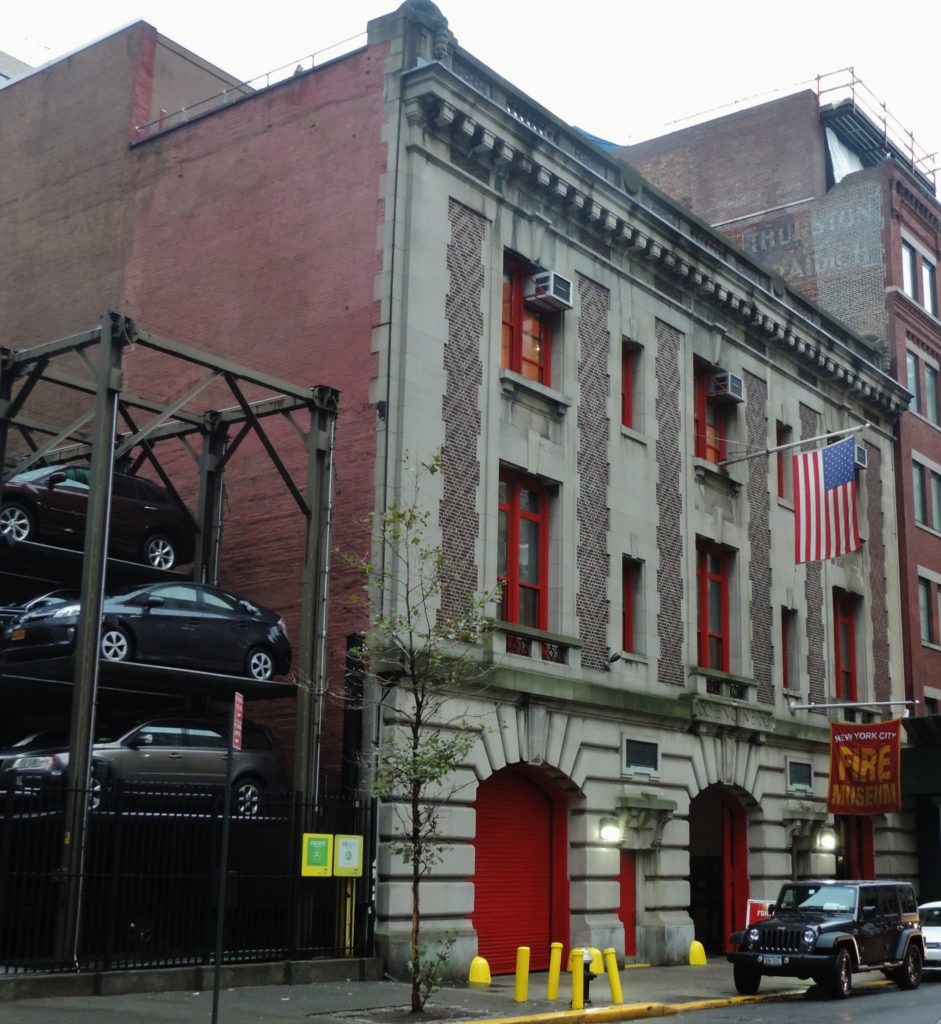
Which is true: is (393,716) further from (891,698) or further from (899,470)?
(899,470)

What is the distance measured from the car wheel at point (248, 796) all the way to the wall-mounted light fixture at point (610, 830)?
7.25 metres

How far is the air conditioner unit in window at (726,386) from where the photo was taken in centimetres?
3167

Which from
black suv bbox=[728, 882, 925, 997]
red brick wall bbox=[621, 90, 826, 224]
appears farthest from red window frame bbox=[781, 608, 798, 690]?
red brick wall bbox=[621, 90, 826, 224]

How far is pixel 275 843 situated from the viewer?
65.9ft

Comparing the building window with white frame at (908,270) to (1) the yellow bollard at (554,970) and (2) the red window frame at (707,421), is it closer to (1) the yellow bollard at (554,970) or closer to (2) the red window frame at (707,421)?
(2) the red window frame at (707,421)

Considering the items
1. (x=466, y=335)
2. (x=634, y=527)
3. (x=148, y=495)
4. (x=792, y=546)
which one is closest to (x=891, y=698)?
(x=792, y=546)

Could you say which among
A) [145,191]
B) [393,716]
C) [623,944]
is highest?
[145,191]

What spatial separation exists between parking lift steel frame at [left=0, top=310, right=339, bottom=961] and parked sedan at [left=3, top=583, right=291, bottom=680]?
29.4 inches

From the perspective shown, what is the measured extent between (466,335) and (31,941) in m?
12.3

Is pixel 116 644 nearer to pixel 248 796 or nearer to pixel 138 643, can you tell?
pixel 138 643

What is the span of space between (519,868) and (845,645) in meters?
15.7

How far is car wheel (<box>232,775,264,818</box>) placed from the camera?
1959 cm

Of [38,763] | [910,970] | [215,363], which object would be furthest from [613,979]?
[215,363]

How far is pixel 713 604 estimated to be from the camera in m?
31.2
